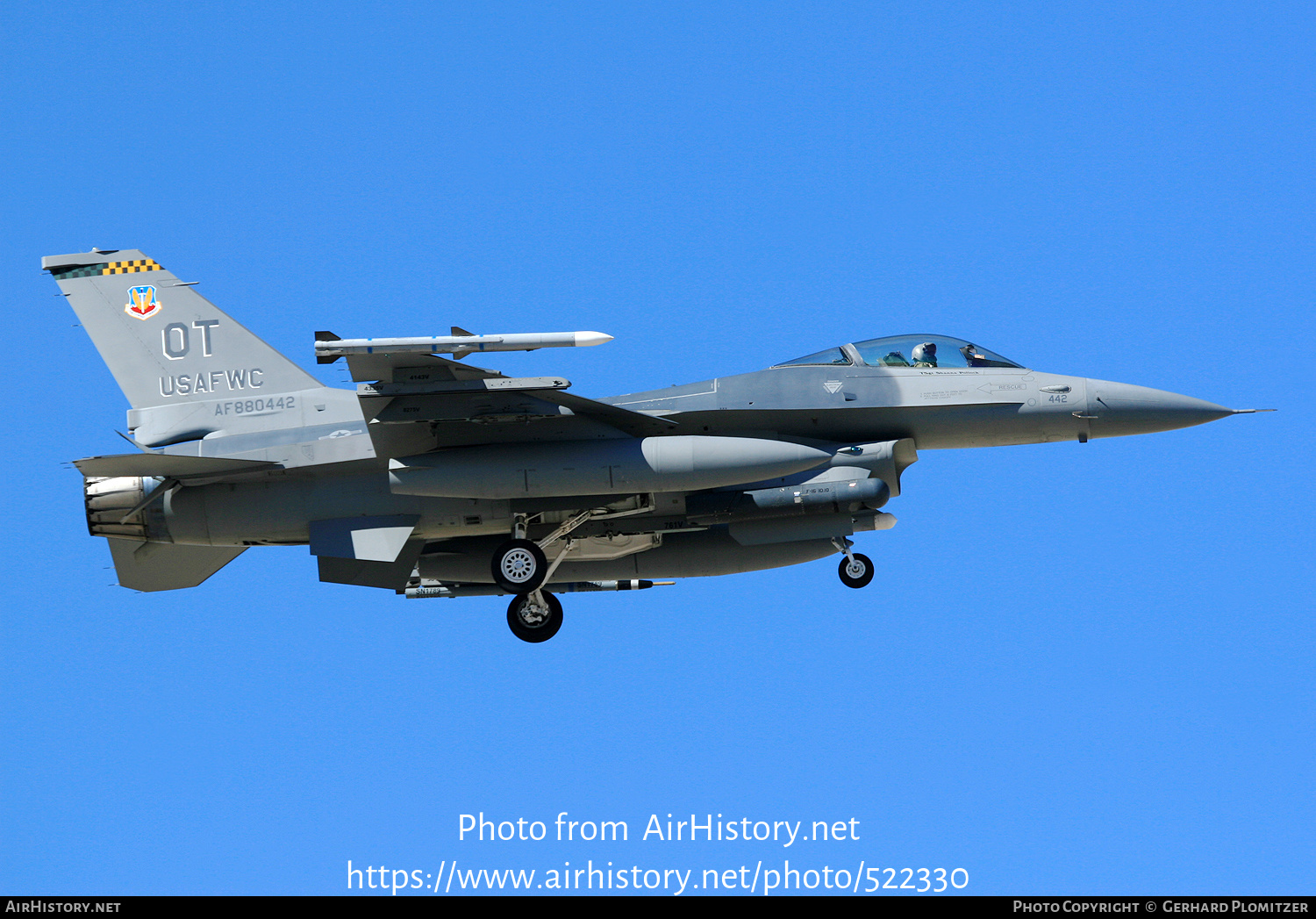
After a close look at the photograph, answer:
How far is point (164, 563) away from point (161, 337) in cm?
256

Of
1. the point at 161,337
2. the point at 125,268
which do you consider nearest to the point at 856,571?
the point at 161,337

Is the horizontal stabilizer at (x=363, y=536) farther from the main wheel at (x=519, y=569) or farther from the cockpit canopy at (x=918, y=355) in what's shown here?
the cockpit canopy at (x=918, y=355)

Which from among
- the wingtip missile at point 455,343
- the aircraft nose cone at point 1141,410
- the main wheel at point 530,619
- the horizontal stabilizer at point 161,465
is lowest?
the main wheel at point 530,619

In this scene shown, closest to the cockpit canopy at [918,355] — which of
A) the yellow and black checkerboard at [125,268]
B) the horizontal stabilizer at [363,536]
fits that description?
the horizontal stabilizer at [363,536]

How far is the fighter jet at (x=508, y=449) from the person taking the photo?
14234 millimetres

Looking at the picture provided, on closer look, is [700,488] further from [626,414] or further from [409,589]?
[409,589]

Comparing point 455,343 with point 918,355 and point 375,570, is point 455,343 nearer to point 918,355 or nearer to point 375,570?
point 375,570

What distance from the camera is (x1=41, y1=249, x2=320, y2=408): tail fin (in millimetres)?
15852

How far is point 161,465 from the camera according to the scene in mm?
14352

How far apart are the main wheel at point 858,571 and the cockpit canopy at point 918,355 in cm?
213
